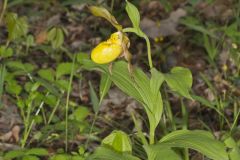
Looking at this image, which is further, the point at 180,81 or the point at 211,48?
the point at 211,48

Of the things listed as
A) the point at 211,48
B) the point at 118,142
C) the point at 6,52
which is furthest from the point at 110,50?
the point at 211,48

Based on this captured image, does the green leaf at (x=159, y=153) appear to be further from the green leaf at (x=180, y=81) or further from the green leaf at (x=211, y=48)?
the green leaf at (x=211, y=48)

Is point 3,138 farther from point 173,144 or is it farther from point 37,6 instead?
point 37,6

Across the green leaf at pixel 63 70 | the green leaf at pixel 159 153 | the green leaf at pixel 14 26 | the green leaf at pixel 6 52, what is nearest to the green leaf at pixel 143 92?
the green leaf at pixel 159 153

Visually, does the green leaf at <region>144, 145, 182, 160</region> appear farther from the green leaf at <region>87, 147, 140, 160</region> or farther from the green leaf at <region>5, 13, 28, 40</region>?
the green leaf at <region>5, 13, 28, 40</region>

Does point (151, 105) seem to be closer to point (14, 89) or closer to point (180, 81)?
point (180, 81)

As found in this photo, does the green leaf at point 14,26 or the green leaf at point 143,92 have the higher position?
the green leaf at point 14,26

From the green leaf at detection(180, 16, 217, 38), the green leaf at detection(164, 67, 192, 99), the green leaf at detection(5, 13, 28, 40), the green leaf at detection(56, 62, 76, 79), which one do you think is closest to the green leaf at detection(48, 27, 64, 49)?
the green leaf at detection(5, 13, 28, 40)

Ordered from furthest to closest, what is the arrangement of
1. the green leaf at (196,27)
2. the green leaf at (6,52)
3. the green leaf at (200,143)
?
1. the green leaf at (196,27)
2. the green leaf at (6,52)
3. the green leaf at (200,143)
